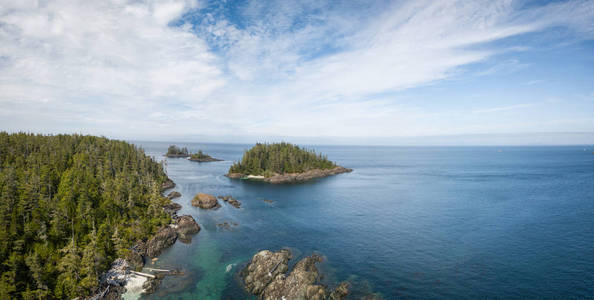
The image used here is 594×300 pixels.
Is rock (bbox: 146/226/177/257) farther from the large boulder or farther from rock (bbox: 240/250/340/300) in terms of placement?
the large boulder

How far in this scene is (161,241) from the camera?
59.3 m

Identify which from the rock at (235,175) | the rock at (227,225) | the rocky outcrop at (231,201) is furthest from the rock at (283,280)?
the rock at (235,175)

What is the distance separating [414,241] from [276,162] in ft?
355

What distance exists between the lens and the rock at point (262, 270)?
141 ft

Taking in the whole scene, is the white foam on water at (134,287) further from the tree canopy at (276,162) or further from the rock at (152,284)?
the tree canopy at (276,162)

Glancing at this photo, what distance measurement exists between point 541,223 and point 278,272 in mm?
75417

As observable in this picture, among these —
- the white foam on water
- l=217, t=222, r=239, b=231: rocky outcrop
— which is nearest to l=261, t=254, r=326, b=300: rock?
the white foam on water

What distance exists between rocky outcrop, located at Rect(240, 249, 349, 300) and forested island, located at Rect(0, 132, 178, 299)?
951 inches

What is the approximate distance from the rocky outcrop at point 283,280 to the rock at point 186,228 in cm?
2353

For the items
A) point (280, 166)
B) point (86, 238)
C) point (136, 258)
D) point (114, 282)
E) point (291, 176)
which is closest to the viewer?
point (114, 282)

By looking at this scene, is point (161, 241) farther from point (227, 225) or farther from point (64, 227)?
point (227, 225)

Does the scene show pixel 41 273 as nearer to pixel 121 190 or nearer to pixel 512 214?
pixel 121 190

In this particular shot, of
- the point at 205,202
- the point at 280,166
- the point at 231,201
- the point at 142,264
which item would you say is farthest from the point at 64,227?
the point at 280,166

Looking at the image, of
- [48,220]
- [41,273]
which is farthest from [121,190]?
[41,273]
